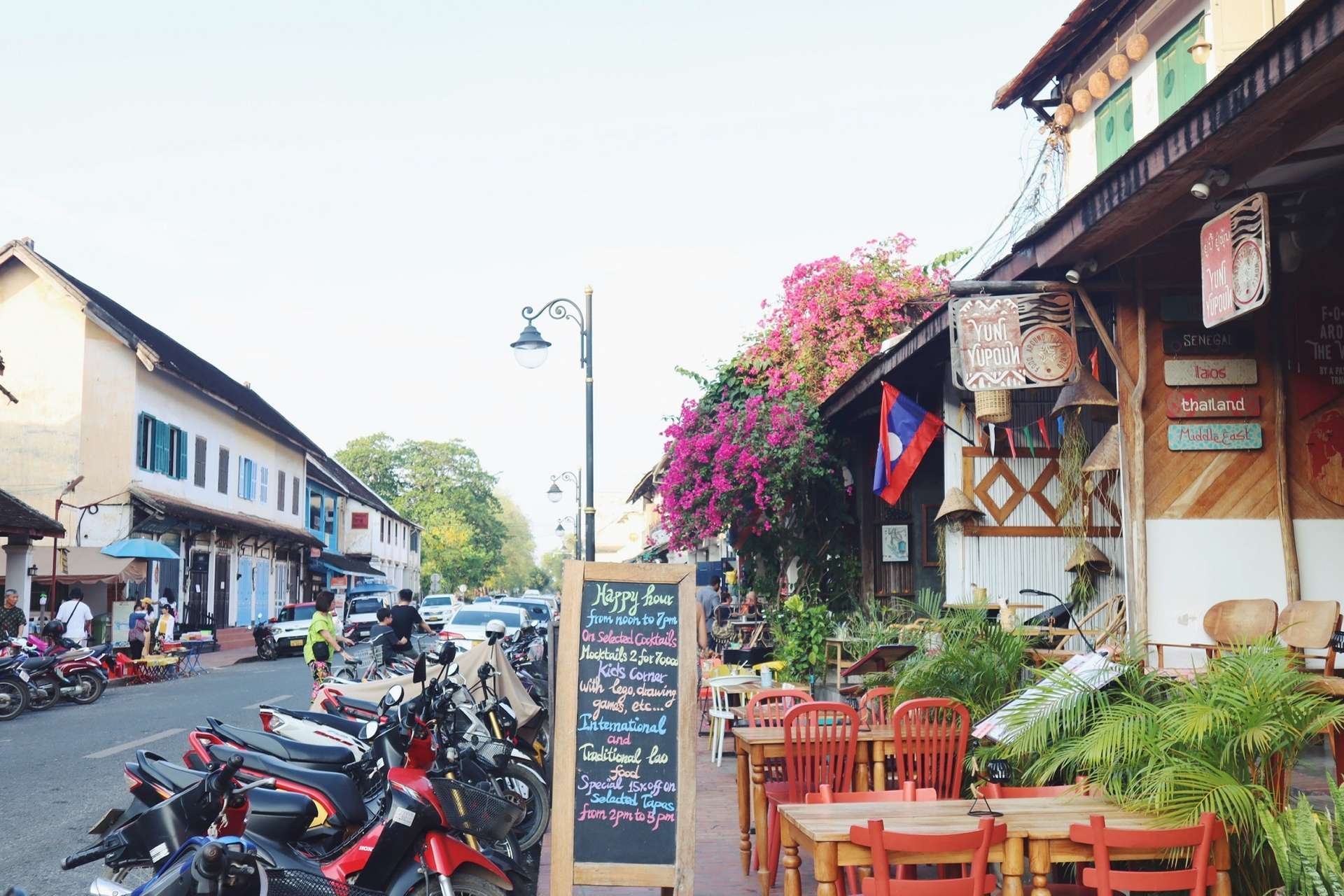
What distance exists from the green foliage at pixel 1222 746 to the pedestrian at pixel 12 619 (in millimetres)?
19128

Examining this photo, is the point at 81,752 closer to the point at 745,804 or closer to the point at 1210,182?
the point at 745,804

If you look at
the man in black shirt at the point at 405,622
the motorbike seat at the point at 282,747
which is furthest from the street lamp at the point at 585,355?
the motorbike seat at the point at 282,747

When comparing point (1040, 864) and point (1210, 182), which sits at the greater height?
point (1210, 182)

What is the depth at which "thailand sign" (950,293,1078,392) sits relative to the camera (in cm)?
883

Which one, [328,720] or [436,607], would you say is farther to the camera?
[436,607]

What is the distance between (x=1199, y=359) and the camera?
8711 millimetres

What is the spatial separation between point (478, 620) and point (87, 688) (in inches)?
243

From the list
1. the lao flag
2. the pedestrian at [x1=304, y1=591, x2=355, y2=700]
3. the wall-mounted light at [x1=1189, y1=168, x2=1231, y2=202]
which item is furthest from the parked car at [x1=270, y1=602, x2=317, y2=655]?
the wall-mounted light at [x1=1189, y1=168, x2=1231, y2=202]

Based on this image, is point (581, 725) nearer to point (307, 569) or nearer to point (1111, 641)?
point (1111, 641)

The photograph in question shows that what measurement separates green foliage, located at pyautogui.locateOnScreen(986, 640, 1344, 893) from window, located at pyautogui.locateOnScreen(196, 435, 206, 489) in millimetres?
31878

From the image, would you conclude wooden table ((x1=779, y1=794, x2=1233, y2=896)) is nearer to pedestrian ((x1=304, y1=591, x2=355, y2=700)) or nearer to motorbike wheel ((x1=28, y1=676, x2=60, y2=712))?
pedestrian ((x1=304, y1=591, x2=355, y2=700))

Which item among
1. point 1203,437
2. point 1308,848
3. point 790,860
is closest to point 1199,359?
point 1203,437

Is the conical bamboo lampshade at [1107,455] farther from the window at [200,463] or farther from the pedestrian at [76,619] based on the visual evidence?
the window at [200,463]

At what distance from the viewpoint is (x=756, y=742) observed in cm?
662
